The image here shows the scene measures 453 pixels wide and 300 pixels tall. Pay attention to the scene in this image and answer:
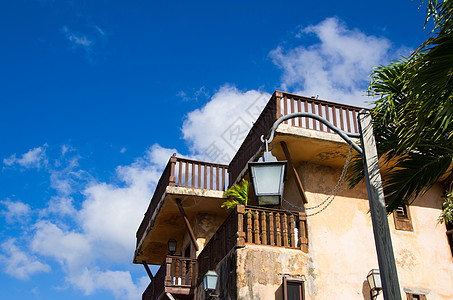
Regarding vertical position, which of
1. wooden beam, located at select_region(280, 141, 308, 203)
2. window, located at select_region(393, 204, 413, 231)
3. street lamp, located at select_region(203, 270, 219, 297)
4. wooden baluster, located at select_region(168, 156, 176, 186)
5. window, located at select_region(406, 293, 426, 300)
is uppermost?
wooden baluster, located at select_region(168, 156, 176, 186)

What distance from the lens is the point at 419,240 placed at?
13820 mm

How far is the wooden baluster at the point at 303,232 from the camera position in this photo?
40.5 feet

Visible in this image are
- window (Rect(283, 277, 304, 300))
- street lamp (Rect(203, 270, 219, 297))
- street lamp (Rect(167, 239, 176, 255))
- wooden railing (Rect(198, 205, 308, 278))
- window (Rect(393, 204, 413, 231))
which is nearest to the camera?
window (Rect(283, 277, 304, 300))

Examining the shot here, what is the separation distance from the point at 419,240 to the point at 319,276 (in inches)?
132

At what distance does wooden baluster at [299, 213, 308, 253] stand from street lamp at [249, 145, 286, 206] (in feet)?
21.4

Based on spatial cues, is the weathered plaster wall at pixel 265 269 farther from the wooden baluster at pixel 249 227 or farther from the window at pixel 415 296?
the window at pixel 415 296

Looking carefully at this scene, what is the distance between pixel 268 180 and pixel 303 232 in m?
6.80

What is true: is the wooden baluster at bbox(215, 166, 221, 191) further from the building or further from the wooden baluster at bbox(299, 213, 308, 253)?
the wooden baluster at bbox(299, 213, 308, 253)

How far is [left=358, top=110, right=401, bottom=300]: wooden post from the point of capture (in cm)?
549

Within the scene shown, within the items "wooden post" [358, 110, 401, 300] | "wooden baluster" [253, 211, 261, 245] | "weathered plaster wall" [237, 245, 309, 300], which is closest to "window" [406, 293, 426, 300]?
"weathered plaster wall" [237, 245, 309, 300]

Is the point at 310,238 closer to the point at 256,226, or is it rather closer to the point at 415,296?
the point at 256,226

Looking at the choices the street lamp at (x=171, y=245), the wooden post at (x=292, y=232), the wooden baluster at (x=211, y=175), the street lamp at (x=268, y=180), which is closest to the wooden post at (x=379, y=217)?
the street lamp at (x=268, y=180)

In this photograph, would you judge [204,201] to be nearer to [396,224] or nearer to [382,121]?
[396,224]

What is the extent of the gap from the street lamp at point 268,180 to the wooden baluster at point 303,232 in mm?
6529
